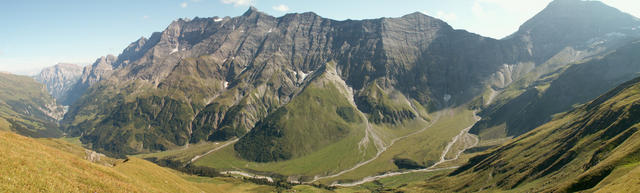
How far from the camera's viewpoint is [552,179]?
133250 millimetres

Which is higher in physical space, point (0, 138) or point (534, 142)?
point (0, 138)

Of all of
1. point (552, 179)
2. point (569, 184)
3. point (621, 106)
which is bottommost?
point (552, 179)

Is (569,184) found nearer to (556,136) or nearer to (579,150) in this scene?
(579,150)

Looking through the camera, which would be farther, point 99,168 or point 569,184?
point 569,184

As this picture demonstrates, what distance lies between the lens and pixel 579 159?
453ft

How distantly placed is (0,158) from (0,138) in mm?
12543

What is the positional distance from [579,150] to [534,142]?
178ft

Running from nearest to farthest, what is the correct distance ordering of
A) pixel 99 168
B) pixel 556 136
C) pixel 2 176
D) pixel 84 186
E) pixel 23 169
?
pixel 2 176 < pixel 23 169 < pixel 84 186 < pixel 99 168 < pixel 556 136


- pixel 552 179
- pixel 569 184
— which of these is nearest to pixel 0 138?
pixel 569 184

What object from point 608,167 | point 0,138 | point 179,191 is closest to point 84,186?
point 0,138

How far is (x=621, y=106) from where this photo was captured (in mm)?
162250

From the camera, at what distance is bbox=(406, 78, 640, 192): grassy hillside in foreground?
98812 millimetres

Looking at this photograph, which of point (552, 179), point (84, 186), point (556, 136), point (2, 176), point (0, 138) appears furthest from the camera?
point (556, 136)

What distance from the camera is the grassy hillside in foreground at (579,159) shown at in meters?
98.8
